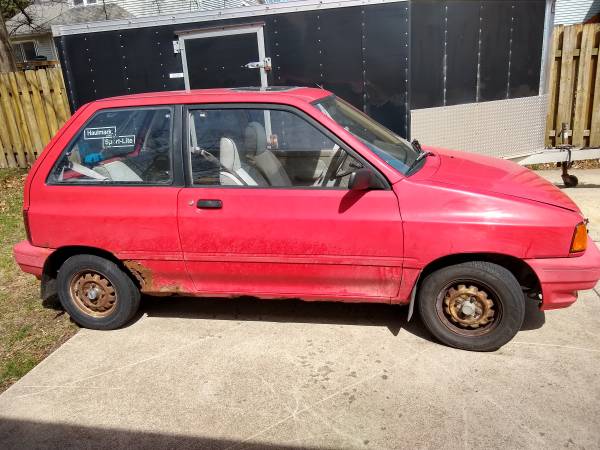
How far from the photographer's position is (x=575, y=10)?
16.0 m

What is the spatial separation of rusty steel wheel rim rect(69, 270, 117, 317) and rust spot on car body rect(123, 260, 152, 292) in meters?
0.27

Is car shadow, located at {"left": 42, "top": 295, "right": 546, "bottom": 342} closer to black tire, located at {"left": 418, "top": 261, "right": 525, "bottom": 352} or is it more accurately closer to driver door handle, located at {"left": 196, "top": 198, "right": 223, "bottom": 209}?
black tire, located at {"left": 418, "top": 261, "right": 525, "bottom": 352}

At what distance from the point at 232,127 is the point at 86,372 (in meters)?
2.00

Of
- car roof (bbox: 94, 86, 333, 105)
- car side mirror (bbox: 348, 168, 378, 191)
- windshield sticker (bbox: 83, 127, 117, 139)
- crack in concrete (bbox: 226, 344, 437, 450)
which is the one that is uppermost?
car roof (bbox: 94, 86, 333, 105)

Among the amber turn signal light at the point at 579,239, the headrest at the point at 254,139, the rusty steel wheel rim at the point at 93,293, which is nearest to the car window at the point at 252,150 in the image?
the headrest at the point at 254,139

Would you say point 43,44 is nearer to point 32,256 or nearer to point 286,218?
point 32,256

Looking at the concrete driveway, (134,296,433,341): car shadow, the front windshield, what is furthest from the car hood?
(134,296,433,341): car shadow

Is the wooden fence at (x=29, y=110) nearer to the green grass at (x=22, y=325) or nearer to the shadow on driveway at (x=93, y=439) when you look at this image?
the green grass at (x=22, y=325)

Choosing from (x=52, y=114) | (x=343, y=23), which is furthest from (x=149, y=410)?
(x=52, y=114)

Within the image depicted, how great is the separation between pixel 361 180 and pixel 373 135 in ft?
2.36

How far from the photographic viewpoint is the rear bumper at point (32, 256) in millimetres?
3854

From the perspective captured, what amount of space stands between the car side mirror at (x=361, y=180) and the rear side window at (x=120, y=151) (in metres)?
1.33

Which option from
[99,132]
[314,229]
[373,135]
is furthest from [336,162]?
[99,132]

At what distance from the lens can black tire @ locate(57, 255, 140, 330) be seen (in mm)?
3838
